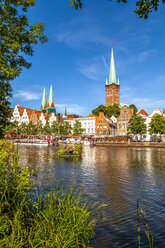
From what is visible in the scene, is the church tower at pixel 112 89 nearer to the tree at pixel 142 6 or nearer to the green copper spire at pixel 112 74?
the green copper spire at pixel 112 74

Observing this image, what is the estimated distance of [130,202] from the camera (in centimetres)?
764

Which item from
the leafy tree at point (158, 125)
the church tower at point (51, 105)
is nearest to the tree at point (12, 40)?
the leafy tree at point (158, 125)

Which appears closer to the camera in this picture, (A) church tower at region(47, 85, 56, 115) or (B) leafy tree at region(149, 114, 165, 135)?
(B) leafy tree at region(149, 114, 165, 135)

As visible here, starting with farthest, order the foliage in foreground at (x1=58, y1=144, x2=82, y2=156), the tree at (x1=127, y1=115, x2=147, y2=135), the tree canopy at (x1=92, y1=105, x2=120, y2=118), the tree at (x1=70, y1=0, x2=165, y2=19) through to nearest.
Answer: the tree canopy at (x1=92, y1=105, x2=120, y2=118) → the tree at (x1=127, y1=115, x2=147, y2=135) → the foliage in foreground at (x1=58, y1=144, x2=82, y2=156) → the tree at (x1=70, y1=0, x2=165, y2=19)

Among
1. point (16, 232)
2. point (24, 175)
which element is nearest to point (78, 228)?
point (16, 232)

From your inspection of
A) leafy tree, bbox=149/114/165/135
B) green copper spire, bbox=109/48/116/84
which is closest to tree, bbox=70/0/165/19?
leafy tree, bbox=149/114/165/135

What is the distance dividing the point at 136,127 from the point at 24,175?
6710 centimetres

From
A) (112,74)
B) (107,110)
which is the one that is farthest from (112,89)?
(107,110)

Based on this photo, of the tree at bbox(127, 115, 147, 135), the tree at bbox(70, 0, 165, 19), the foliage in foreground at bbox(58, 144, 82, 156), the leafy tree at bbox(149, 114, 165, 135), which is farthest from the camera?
the tree at bbox(127, 115, 147, 135)

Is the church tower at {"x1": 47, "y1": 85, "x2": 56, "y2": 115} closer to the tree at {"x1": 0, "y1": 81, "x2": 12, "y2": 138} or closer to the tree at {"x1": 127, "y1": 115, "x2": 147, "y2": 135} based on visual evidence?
the tree at {"x1": 127, "y1": 115, "x2": 147, "y2": 135}

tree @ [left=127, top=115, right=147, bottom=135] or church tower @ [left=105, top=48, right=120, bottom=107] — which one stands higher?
church tower @ [left=105, top=48, right=120, bottom=107]

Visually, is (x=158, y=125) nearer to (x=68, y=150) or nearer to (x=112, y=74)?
(x=68, y=150)

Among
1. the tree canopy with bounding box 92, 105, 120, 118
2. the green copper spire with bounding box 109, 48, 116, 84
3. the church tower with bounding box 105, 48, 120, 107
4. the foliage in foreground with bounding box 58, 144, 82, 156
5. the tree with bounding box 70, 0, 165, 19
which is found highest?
the green copper spire with bounding box 109, 48, 116, 84

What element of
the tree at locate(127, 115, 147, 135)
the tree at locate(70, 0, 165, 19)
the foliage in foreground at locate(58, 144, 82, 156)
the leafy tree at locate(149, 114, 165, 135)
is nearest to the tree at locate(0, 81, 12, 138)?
the tree at locate(70, 0, 165, 19)
